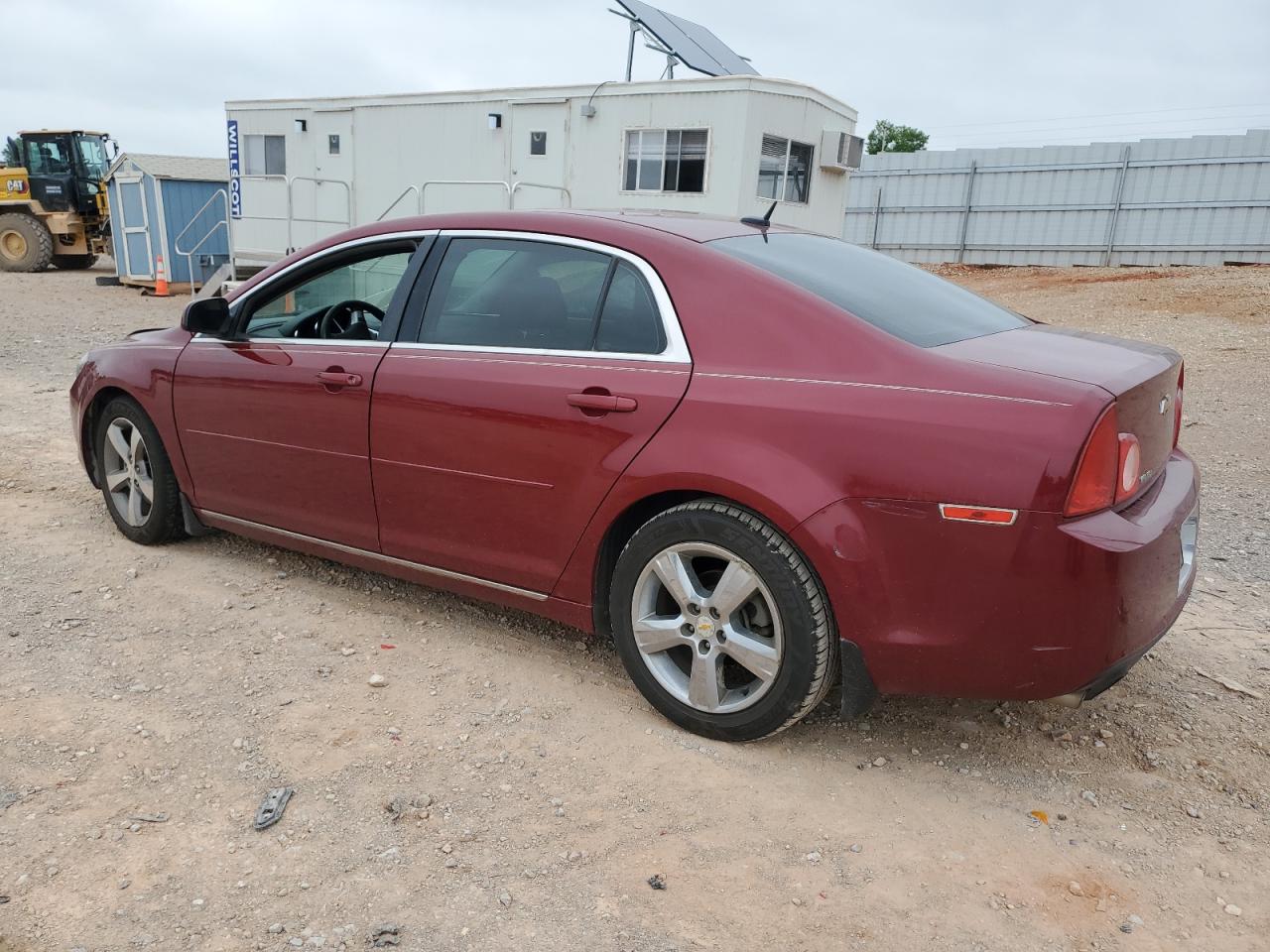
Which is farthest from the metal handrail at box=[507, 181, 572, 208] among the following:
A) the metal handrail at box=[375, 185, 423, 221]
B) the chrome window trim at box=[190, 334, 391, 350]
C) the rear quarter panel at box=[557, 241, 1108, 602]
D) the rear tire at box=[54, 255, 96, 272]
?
the rear tire at box=[54, 255, 96, 272]

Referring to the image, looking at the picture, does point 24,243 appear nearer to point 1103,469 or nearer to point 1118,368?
point 1118,368

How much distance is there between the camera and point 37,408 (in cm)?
764

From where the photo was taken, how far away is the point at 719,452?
2.71 metres

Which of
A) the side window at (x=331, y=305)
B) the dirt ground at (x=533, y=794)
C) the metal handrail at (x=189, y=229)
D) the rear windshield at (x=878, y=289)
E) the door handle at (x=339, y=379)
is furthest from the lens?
the metal handrail at (x=189, y=229)

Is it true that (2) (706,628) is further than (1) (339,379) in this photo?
No

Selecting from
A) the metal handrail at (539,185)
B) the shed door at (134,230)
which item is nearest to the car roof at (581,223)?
the metal handrail at (539,185)

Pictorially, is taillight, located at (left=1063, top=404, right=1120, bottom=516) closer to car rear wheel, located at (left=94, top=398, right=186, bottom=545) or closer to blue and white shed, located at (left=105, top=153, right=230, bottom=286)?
car rear wheel, located at (left=94, top=398, right=186, bottom=545)

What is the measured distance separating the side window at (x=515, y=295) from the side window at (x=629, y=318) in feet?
0.17

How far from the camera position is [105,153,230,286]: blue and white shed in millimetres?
18297

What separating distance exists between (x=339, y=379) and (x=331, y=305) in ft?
1.82

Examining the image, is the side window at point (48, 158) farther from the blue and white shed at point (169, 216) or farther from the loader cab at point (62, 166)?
the blue and white shed at point (169, 216)

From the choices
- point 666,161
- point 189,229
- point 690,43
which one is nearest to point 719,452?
point 666,161

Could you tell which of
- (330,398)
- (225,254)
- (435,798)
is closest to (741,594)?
(435,798)

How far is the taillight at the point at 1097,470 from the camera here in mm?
2312
